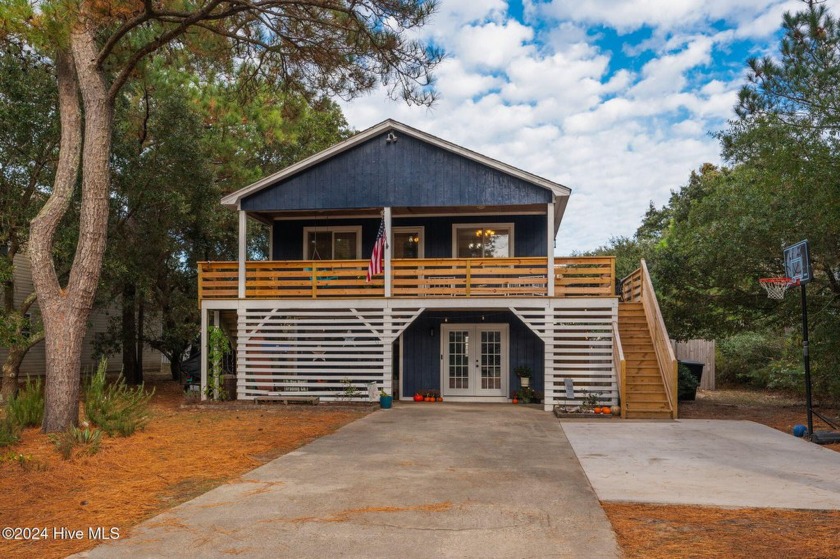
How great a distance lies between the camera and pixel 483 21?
1118 centimetres

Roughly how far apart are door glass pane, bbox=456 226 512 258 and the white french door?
1877 millimetres

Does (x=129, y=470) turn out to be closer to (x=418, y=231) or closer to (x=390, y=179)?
(x=390, y=179)

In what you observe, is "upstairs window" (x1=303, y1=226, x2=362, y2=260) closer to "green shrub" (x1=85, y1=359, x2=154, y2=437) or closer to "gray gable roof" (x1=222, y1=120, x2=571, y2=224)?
"gray gable roof" (x1=222, y1=120, x2=571, y2=224)

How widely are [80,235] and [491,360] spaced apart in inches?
386

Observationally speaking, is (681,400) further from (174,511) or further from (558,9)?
(174,511)

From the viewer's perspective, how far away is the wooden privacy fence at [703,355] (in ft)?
65.4

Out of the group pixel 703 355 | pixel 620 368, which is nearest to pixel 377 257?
pixel 620 368

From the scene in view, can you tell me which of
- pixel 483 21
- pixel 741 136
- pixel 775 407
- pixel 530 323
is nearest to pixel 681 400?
pixel 775 407

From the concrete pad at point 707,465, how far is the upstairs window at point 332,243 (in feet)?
25.9

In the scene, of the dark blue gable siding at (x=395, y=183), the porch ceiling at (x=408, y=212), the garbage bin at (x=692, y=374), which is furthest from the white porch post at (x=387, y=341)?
the garbage bin at (x=692, y=374)

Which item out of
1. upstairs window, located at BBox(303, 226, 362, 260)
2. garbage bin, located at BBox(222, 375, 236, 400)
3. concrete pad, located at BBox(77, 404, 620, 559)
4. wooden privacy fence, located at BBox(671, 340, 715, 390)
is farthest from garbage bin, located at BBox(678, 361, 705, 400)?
garbage bin, located at BBox(222, 375, 236, 400)

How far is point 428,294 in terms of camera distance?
14836 mm

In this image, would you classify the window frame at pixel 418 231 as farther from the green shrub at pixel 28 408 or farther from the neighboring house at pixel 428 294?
the green shrub at pixel 28 408

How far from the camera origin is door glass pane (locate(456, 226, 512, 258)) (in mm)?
16234
